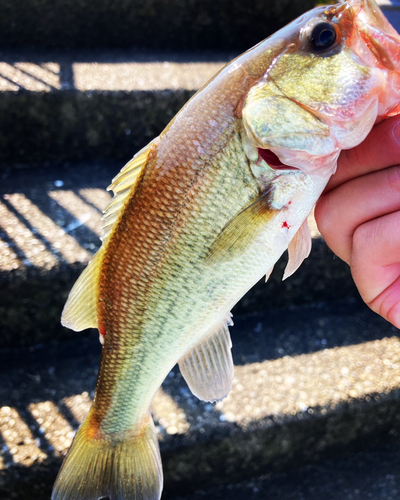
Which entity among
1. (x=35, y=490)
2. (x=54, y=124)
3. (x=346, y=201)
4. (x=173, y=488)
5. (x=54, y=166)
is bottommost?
(x=173, y=488)

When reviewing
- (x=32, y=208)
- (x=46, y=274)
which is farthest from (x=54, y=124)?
(x=46, y=274)

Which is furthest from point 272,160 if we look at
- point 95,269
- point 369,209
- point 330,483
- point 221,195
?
point 330,483

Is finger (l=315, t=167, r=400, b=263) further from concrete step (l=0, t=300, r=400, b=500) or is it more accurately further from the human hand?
concrete step (l=0, t=300, r=400, b=500)

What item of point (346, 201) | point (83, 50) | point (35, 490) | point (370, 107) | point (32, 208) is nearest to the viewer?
point (370, 107)

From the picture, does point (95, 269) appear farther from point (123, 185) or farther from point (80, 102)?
point (80, 102)

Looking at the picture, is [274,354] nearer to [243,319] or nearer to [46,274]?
[243,319]

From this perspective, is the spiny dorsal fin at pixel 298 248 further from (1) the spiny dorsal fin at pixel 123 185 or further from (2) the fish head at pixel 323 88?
(1) the spiny dorsal fin at pixel 123 185
